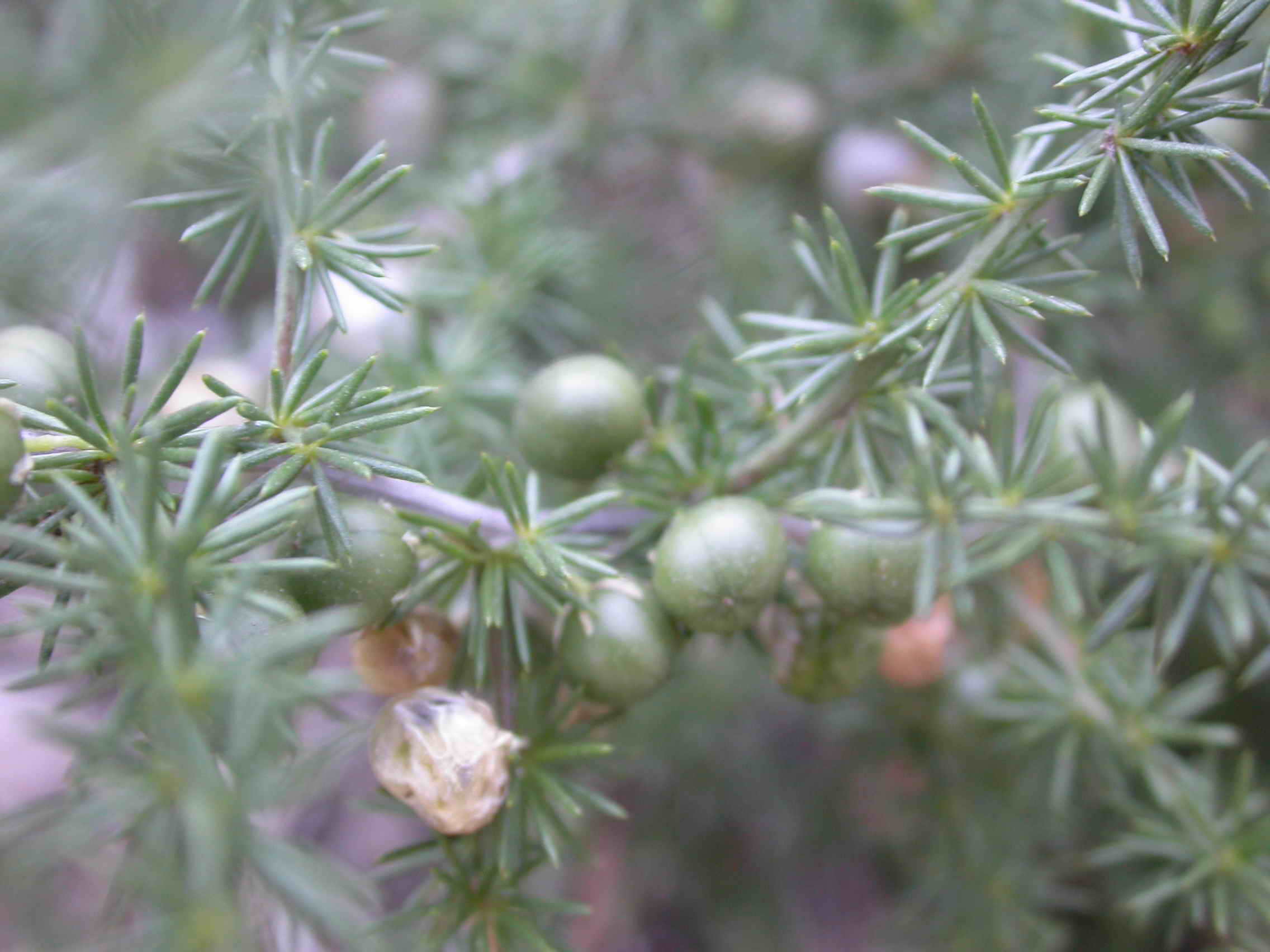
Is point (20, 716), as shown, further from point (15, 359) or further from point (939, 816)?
point (939, 816)

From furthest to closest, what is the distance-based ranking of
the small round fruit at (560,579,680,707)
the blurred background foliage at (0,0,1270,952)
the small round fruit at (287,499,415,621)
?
the blurred background foliage at (0,0,1270,952)
the small round fruit at (560,579,680,707)
the small round fruit at (287,499,415,621)

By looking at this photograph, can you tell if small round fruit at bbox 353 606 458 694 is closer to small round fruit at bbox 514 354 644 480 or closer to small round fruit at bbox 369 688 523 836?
small round fruit at bbox 369 688 523 836

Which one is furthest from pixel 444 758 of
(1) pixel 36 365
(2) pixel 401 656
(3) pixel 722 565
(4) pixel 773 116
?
(4) pixel 773 116

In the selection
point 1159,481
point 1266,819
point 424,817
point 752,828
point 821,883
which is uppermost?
point 1159,481

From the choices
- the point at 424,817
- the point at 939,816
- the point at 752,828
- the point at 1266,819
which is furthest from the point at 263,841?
the point at 752,828

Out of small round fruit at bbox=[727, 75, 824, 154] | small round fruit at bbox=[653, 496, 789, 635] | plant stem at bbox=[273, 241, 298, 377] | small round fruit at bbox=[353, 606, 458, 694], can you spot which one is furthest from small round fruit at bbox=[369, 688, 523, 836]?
small round fruit at bbox=[727, 75, 824, 154]

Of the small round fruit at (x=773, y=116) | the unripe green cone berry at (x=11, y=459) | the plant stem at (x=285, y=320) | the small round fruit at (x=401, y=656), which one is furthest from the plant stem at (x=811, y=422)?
the small round fruit at (x=773, y=116)
